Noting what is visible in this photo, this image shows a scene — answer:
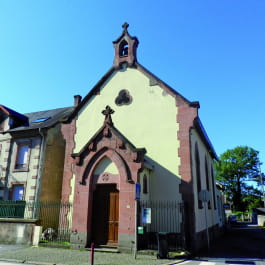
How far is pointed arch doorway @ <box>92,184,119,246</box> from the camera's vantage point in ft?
39.9

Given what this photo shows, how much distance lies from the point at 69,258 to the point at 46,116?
14.5 m

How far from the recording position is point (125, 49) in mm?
17766

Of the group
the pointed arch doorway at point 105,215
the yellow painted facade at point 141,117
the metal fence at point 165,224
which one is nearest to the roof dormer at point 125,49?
the yellow painted facade at point 141,117

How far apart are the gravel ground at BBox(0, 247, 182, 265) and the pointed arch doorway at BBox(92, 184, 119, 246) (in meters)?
1.15

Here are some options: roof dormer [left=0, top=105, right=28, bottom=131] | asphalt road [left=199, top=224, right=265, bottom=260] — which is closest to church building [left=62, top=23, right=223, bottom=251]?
asphalt road [left=199, top=224, right=265, bottom=260]

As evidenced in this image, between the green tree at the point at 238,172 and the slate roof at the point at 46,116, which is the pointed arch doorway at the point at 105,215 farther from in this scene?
the green tree at the point at 238,172

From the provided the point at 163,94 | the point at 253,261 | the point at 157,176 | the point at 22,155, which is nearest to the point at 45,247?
the point at 157,176

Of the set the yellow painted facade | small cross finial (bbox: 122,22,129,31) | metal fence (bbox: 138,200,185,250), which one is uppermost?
small cross finial (bbox: 122,22,129,31)

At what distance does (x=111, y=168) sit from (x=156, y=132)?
359 centimetres

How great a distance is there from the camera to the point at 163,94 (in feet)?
48.7

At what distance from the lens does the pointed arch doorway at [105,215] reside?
1216cm

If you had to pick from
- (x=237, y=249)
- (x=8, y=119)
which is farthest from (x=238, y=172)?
(x=8, y=119)

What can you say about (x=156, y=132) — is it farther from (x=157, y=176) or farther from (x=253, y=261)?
(x=253, y=261)

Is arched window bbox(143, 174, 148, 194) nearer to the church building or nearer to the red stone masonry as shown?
the church building
